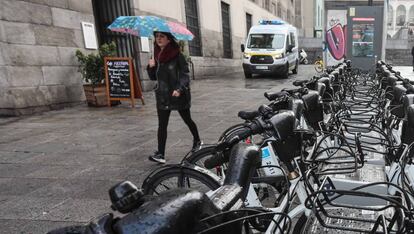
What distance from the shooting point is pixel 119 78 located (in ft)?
28.2

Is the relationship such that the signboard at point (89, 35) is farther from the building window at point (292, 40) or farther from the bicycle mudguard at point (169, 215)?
the building window at point (292, 40)

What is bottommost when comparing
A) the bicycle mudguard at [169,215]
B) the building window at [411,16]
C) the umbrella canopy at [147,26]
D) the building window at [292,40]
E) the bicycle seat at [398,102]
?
the bicycle seat at [398,102]

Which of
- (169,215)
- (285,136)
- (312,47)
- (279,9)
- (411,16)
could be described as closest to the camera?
(169,215)

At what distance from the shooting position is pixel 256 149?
60.1 inches

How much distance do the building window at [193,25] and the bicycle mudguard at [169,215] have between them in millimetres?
15884

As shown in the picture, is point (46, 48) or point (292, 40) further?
point (292, 40)

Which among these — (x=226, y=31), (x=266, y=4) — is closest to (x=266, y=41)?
(x=226, y=31)

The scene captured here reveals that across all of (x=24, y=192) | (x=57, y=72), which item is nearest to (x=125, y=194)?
(x=24, y=192)

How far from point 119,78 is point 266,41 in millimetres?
9701

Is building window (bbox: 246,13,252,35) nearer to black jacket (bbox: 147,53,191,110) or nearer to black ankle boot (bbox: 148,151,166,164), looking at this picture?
black jacket (bbox: 147,53,191,110)

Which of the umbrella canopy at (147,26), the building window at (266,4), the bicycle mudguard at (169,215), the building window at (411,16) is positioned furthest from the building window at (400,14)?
the bicycle mudguard at (169,215)

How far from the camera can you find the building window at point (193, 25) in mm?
16453

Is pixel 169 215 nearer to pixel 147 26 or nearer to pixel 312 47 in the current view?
pixel 147 26

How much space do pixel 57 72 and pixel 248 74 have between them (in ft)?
31.9
